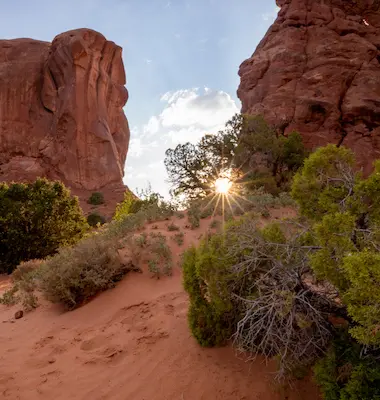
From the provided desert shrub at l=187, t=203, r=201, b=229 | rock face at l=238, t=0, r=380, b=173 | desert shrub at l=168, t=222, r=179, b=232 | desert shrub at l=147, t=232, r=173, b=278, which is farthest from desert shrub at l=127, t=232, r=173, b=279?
rock face at l=238, t=0, r=380, b=173

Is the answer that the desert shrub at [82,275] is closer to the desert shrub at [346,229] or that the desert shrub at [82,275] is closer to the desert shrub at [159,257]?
the desert shrub at [159,257]

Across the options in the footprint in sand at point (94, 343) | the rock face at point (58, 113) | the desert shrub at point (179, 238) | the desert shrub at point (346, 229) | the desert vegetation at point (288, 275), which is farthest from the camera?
the rock face at point (58, 113)

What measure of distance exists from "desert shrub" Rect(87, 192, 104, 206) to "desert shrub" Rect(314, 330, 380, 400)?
32.8m

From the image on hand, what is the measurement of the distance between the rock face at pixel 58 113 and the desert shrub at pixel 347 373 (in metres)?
35.4

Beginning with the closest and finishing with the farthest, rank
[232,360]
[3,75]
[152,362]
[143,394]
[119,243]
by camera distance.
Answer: [143,394] → [232,360] → [152,362] → [119,243] → [3,75]

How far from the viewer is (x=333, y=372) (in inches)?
102

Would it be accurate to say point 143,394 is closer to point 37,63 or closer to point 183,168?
point 183,168

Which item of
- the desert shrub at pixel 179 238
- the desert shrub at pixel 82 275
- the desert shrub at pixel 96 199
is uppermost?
the desert shrub at pixel 96 199

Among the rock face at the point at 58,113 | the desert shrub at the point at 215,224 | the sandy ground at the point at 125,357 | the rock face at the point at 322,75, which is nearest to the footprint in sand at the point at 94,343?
the sandy ground at the point at 125,357

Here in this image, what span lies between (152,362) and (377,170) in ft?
11.1

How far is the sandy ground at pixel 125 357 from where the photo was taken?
3.39 meters

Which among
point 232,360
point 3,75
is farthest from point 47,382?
point 3,75

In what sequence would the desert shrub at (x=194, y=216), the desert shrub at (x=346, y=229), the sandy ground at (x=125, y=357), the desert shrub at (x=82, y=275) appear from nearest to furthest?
1. the desert shrub at (x=346, y=229)
2. the sandy ground at (x=125, y=357)
3. the desert shrub at (x=82, y=275)
4. the desert shrub at (x=194, y=216)

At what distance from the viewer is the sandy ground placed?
133 inches
